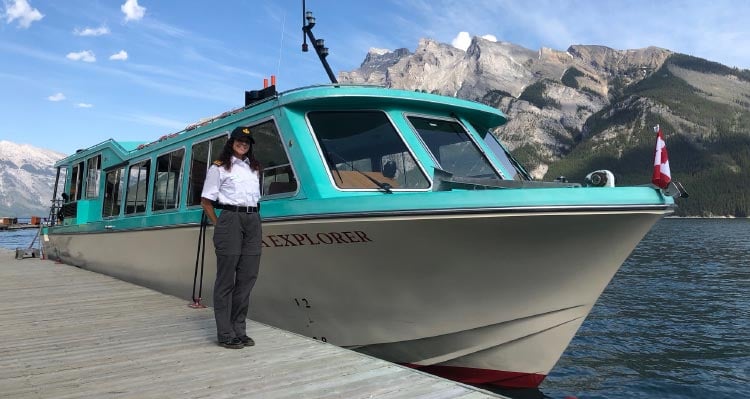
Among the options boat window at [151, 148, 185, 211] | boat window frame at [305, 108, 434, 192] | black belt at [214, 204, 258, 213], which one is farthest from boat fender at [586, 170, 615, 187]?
boat window at [151, 148, 185, 211]

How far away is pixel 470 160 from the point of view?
21.4 ft

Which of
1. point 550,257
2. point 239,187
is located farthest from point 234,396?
point 550,257

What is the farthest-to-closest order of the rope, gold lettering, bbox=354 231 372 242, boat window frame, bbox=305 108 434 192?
the rope → boat window frame, bbox=305 108 434 192 → gold lettering, bbox=354 231 372 242

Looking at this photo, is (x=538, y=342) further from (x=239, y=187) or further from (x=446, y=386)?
(x=239, y=187)

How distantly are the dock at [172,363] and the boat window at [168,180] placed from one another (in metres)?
1.77

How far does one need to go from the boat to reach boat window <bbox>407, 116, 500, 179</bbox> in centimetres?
2

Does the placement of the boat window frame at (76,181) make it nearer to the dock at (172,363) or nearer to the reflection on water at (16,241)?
the dock at (172,363)

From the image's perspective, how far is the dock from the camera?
372 cm

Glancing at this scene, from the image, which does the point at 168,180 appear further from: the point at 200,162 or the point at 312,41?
the point at 312,41

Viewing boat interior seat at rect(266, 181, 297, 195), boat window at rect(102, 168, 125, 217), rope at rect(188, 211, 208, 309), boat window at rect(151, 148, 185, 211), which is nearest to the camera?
boat interior seat at rect(266, 181, 297, 195)

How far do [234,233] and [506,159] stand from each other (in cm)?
392

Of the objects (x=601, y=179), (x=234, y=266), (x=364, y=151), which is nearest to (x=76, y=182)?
(x=364, y=151)

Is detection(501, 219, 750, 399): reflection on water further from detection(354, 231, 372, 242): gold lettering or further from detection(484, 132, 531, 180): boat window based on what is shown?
detection(484, 132, 531, 180): boat window

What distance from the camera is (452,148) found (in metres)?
6.50
